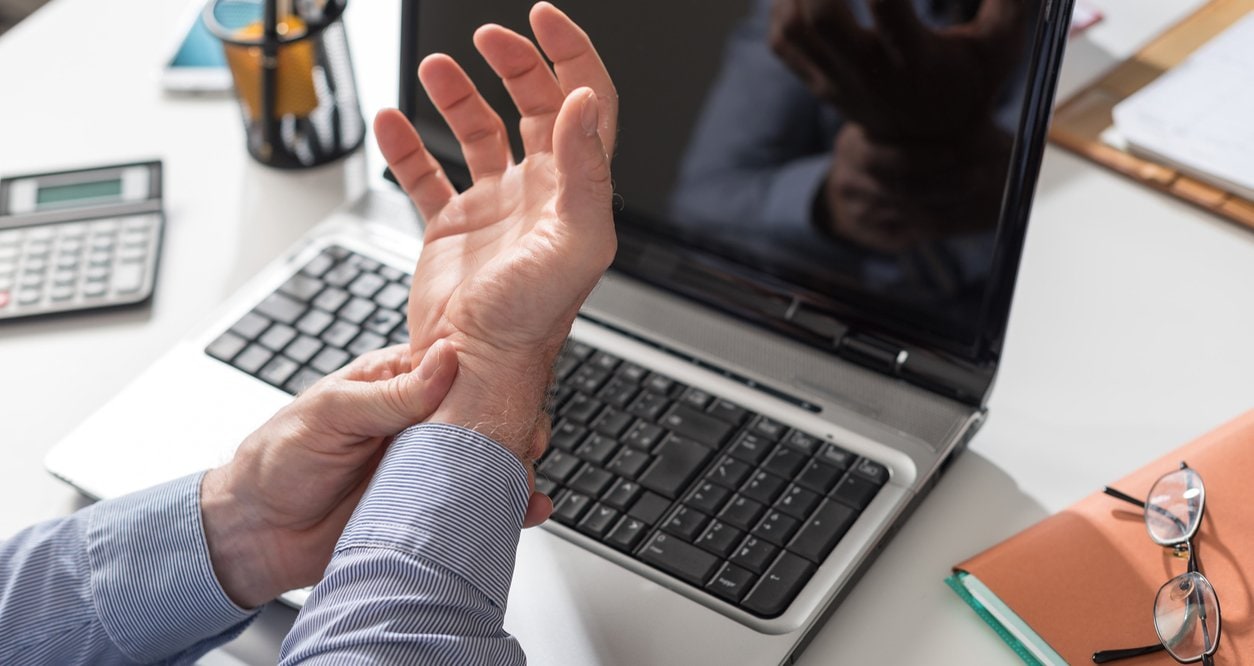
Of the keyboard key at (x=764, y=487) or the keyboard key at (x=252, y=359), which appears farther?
the keyboard key at (x=252, y=359)

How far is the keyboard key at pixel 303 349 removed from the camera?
0.93m

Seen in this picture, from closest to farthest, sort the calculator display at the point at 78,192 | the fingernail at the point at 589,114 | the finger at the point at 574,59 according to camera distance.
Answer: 1. the fingernail at the point at 589,114
2. the finger at the point at 574,59
3. the calculator display at the point at 78,192

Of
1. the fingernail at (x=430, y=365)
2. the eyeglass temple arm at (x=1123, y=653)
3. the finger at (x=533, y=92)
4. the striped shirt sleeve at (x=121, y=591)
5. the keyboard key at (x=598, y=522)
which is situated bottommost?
the striped shirt sleeve at (x=121, y=591)

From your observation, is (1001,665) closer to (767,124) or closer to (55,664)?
(767,124)

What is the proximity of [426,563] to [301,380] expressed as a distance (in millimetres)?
297

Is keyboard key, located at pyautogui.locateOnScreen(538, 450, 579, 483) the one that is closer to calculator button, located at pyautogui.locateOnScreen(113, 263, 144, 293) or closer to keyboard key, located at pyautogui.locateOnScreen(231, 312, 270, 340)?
keyboard key, located at pyautogui.locateOnScreen(231, 312, 270, 340)

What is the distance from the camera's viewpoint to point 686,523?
81 centimetres

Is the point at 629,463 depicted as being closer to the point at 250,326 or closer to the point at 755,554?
the point at 755,554

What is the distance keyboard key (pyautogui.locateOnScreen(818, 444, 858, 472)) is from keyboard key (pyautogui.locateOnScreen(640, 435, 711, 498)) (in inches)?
3.1

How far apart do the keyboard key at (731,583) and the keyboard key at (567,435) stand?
0.46 feet

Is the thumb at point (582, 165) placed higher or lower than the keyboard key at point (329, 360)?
higher

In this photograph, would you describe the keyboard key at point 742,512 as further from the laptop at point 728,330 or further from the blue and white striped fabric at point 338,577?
the blue and white striped fabric at point 338,577

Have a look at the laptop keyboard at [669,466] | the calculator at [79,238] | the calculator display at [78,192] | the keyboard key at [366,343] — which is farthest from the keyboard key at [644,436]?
the calculator display at [78,192]

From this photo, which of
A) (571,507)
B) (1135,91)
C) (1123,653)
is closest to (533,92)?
(571,507)
